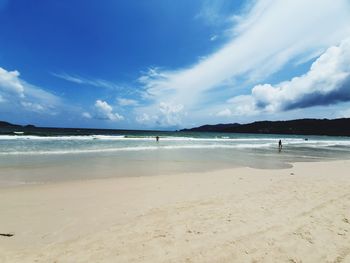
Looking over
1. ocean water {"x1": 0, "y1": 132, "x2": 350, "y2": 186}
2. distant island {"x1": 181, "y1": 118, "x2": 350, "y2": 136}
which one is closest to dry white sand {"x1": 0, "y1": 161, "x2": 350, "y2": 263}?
ocean water {"x1": 0, "y1": 132, "x2": 350, "y2": 186}

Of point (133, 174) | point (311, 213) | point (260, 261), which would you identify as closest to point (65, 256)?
point (260, 261)

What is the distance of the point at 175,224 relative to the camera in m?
4.52

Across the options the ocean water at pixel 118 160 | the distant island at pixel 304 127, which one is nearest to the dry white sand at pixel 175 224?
the ocean water at pixel 118 160

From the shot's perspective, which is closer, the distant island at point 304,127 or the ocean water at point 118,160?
the ocean water at point 118,160

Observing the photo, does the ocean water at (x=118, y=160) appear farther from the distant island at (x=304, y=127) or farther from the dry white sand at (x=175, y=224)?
the distant island at (x=304, y=127)

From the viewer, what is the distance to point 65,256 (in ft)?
11.4

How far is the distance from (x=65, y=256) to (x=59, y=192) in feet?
13.7

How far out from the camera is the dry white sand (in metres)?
3.53

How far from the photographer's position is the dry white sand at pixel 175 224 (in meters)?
3.53

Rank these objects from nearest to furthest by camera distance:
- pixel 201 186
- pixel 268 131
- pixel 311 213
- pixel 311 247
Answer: pixel 311 247, pixel 311 213, pixel 201 186, pixel 268 131

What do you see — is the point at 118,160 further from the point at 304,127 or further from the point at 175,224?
the point at 304,127

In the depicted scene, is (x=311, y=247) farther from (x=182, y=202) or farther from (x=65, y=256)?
(x=65, y=256)

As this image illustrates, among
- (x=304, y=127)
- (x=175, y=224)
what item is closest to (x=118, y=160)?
(x=175, y=224)

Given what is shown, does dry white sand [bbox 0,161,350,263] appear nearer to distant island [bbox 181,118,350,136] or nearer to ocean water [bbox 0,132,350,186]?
ocean water [bbox 0,132,350,186]
